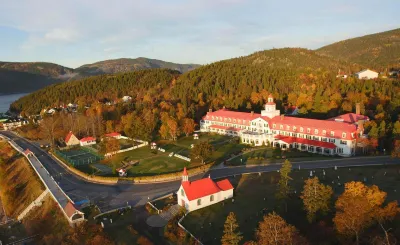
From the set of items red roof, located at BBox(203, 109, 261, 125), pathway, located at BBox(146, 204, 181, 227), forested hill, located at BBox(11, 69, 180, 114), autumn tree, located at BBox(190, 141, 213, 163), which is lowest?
pathway, located at BBox(146, 204, 181, 227)

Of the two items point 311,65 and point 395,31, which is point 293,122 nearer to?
point 311,65

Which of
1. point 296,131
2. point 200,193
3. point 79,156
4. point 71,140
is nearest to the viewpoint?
point 200,193

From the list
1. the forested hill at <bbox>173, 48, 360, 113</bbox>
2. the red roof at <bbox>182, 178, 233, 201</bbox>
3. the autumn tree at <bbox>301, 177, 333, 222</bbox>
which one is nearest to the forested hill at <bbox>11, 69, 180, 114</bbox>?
the forested hill at <bbox>173, 48, 360, 113</bbox>

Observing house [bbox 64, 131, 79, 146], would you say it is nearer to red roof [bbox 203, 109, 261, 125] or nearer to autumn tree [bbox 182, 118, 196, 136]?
autumn tree [bbox 182, 118, 196, 136]

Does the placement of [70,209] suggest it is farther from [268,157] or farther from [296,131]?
[296,131]

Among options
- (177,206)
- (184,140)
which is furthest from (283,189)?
(184,140)

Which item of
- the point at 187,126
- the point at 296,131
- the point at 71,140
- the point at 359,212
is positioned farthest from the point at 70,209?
the point at 296,131
